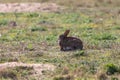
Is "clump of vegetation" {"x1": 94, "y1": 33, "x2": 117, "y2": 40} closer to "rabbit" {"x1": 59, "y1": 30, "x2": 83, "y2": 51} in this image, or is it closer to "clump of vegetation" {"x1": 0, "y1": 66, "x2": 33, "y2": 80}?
"rabbit" {"x1": 59, "y1": 30, "x2": 83, "y2": 51}

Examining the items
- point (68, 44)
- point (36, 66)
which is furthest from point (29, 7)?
point (36, 66)

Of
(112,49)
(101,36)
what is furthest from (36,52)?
(101,36)

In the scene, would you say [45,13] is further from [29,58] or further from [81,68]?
[81,68]

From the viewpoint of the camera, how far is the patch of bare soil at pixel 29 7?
117 feet

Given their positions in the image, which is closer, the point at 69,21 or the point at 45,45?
the point at 45,45

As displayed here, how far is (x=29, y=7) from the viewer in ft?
120

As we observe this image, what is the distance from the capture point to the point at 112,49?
20.8m

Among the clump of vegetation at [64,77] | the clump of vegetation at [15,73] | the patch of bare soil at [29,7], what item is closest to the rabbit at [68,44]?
the clump of vegetation at [15,73]

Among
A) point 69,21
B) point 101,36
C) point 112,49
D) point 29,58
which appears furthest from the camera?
point 69,21

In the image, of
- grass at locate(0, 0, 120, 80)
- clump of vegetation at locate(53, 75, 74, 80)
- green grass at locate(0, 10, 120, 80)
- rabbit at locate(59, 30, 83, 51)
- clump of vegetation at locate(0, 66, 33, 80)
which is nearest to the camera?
clump of vegetation at locate(53, 75, 74, 80)

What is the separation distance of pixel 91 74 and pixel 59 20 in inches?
551

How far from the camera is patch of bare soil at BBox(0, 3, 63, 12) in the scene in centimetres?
3575

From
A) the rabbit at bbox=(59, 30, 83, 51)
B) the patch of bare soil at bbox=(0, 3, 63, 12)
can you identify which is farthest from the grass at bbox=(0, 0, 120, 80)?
the patch of bare soil at bbox=(0, 3, 63, 12)

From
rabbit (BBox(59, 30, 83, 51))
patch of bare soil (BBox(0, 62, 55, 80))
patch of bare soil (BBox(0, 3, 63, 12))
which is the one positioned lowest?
patch of bare soil (BBox(0, 3, 63, 12))
